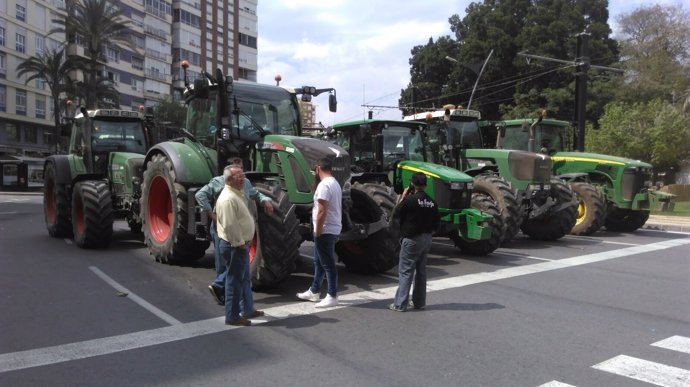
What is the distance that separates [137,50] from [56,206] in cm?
4877

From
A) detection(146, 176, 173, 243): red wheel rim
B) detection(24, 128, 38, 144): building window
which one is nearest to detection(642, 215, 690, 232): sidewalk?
detection(146, 176, 173, 243): red wheel rim

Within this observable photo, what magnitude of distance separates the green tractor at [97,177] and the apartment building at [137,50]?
105 ft

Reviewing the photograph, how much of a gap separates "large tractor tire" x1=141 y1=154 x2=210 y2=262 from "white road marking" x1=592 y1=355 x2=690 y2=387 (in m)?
5.81

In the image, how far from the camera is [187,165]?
8523 millimetres

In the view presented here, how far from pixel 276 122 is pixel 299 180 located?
165 centimetres

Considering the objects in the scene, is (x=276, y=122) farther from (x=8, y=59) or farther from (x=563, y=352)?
(x=8, y=59)

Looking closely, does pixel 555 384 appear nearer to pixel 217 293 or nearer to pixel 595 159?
pixel 217 293

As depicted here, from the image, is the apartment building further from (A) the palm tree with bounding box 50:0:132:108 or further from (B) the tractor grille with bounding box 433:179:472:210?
(B) the tractor grille with bounding box 433:179:472:210

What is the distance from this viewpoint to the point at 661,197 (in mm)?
16234

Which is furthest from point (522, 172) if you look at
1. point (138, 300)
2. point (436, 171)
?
point (138, 300)

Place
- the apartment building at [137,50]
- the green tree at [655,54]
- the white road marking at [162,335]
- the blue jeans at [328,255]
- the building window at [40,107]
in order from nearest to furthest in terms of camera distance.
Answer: the white road marking at [162,335], the blue jeans at [328,255], the green tree at [655,54], the apartment building at [137,50], the building window at [40,107]

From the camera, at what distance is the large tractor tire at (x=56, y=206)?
12.4m

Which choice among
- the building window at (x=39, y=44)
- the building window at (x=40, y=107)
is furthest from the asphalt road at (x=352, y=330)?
the building window at (x=39, y=44)

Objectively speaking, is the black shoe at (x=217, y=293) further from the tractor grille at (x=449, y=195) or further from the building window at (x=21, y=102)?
the building window at (x=21, y=102)
